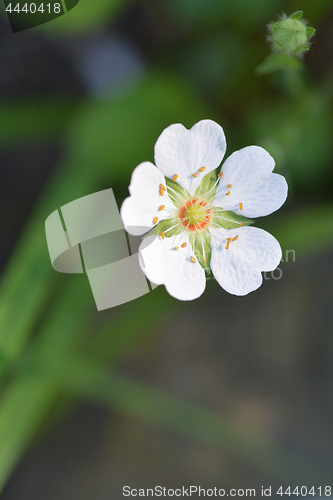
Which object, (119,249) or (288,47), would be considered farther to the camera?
(119,249)

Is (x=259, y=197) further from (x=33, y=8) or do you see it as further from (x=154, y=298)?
(x=33, y=8)

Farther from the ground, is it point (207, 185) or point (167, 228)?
point (207, 185)

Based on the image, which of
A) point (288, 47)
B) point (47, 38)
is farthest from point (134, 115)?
point (288, 47)

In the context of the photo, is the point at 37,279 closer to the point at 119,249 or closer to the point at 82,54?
the point at 119,249

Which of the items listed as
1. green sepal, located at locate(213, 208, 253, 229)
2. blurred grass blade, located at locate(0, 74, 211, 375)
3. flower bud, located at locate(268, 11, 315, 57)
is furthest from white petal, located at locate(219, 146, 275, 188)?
blurred grass blade, located at locate(0, 74, 211, 375)

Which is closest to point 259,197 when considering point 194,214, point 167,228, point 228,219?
point 228,219

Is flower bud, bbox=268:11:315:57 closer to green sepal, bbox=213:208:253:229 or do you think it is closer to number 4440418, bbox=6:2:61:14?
green sepal, bbox=213:208:253:229

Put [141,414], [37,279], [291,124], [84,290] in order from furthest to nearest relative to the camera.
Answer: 1. [141,414]
2. [291,124]
3. [84,290]
4. [37,279]
